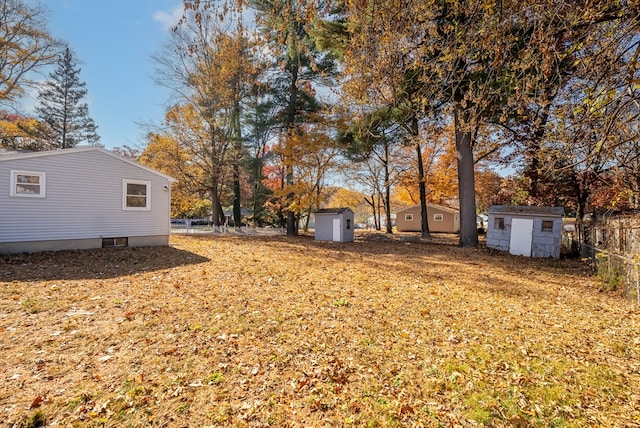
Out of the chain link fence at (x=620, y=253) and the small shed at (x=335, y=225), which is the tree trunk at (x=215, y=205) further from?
the chain link fence at (x=620, y=253)

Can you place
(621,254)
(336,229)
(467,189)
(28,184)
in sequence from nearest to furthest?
1. (621,254)
2. (28,184)
3. (467,189)
4. (336,229)

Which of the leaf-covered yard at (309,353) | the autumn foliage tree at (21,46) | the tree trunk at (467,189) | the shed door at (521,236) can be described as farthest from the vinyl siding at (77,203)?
the autumn foliage tree at (21,46)

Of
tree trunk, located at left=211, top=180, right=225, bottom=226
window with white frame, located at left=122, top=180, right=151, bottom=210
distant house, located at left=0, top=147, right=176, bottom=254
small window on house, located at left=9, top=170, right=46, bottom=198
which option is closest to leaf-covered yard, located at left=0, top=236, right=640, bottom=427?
distant house, located at left=0, top=147, right=176, bottom=254

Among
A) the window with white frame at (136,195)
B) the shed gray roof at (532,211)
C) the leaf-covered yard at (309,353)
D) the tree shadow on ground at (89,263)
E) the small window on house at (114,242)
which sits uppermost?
the window with white frame at (136,195)

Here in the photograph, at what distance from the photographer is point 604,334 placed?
13.8 feet

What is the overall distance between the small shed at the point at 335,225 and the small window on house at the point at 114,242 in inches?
408

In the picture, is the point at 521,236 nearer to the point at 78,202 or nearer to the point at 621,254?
the point at 621,254

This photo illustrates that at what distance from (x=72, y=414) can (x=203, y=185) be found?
1954cm

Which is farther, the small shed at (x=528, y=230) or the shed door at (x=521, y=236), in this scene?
the shed door at (x=521, y=236)

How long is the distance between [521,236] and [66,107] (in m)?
39.1

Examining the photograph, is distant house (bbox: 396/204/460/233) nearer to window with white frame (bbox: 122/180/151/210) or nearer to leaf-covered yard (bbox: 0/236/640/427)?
leaf-covered yard (bbox: 0/236/640/427)

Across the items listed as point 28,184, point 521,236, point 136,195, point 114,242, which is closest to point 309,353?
point 114,242

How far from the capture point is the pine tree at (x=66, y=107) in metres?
26.5

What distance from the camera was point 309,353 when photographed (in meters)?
3.55
